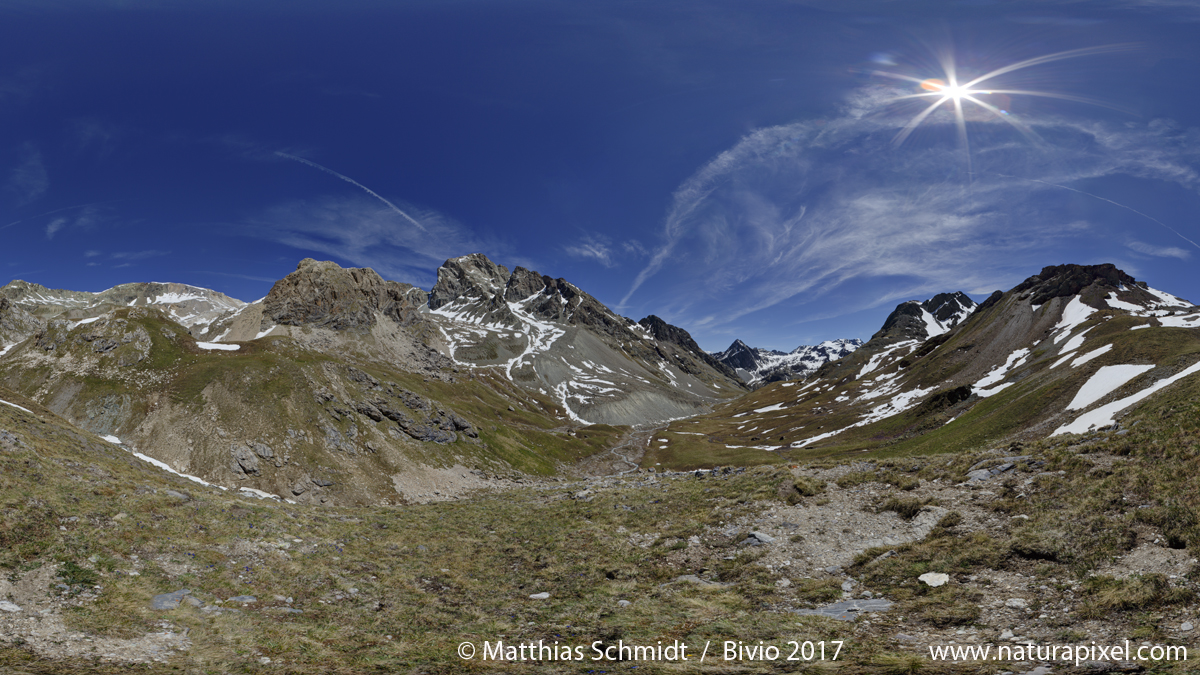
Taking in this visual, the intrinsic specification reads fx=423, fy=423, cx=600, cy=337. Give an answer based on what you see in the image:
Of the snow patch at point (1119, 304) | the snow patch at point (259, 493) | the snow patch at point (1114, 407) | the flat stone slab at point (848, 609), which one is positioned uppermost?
the snow patch at point (1119, 304)

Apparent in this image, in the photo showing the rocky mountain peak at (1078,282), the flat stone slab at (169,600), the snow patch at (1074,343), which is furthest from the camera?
the rocky mountain peak at (1078,282)

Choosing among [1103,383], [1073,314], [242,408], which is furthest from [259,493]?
[1073,314]

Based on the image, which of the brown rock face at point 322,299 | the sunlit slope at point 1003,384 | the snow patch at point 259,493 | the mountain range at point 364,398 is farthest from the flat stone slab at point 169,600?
the brown rock face at point 322,299

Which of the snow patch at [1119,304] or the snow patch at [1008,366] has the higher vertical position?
the snow patch at [1119,304]

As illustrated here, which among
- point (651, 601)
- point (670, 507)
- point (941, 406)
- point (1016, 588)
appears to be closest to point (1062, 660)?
point (1016, 588)

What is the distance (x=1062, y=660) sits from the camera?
30.9 feet

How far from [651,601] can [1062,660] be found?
1141cm

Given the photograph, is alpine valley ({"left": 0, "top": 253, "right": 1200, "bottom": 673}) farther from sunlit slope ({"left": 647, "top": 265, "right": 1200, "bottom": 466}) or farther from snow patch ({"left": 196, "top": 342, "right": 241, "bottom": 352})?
snow patch ({"left": 196, "top": 342, "right": 241, "bottom": 352})

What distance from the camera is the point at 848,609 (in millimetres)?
14062

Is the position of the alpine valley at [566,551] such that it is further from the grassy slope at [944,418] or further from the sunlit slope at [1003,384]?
the grassy slope at [944,418]

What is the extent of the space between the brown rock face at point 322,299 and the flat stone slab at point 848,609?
139 metres

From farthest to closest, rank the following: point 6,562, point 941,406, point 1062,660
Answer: point 941,406 → point 6,562 → point 1062,660

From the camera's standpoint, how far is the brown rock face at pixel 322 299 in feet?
391

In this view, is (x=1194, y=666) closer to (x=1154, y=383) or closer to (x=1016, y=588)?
(x=1016, y=588)
